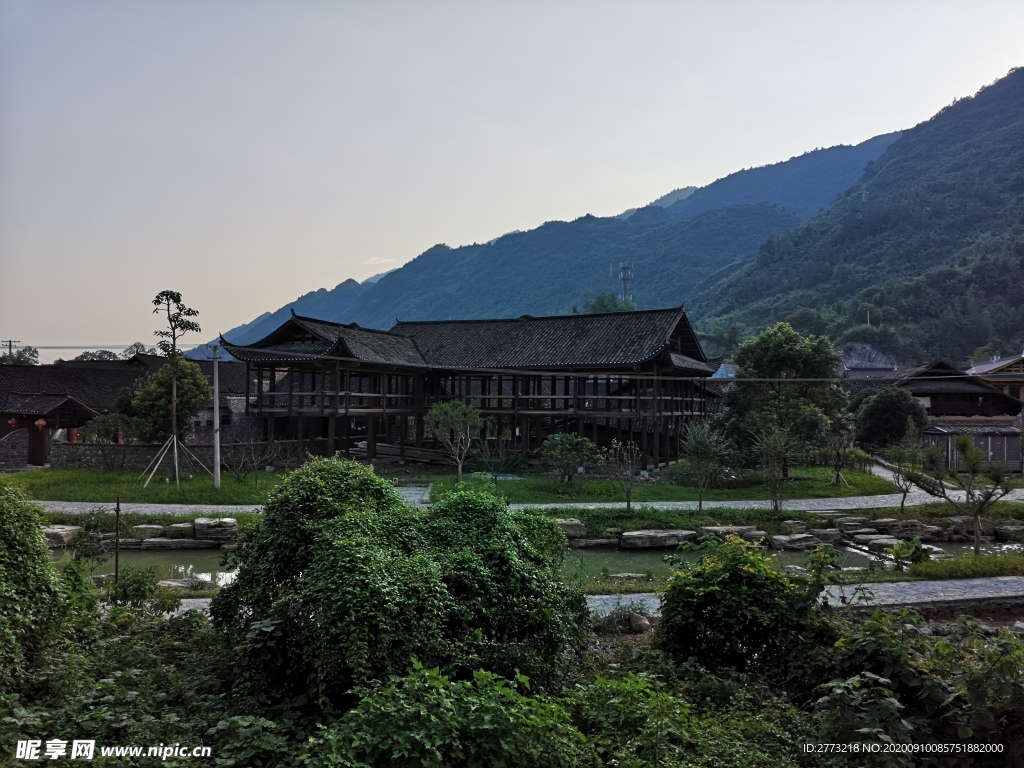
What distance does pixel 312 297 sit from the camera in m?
129

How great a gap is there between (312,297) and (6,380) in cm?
10704

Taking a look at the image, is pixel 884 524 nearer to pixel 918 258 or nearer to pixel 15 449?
pixel 15 449

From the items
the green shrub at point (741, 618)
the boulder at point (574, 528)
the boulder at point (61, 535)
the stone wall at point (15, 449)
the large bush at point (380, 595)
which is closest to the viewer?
the large bush at point (380, 595)

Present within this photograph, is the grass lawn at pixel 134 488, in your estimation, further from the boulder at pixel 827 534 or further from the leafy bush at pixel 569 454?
the boulder at pixel 827 534

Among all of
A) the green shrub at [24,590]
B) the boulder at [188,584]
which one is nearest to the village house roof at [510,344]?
the boulder at [188,584]

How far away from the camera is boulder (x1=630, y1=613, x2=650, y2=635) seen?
23.6 ft

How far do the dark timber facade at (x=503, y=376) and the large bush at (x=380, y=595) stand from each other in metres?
15.8

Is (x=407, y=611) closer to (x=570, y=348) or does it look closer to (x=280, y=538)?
(x=280, y=538)

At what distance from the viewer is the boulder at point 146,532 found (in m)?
12.9

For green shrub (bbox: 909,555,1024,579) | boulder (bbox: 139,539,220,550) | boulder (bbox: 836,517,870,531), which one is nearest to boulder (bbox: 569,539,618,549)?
boulder (bbox: 836,517,870,531)

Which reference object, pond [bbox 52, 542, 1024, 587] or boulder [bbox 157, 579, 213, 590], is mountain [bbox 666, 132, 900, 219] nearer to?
pond [bbox 52, 542, 1024, 587]

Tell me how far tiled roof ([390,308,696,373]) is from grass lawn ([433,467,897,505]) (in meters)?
4.92

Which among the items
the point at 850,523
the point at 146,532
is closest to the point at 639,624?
the point at 850,523

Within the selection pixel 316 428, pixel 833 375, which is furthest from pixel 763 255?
pixel 316 428
